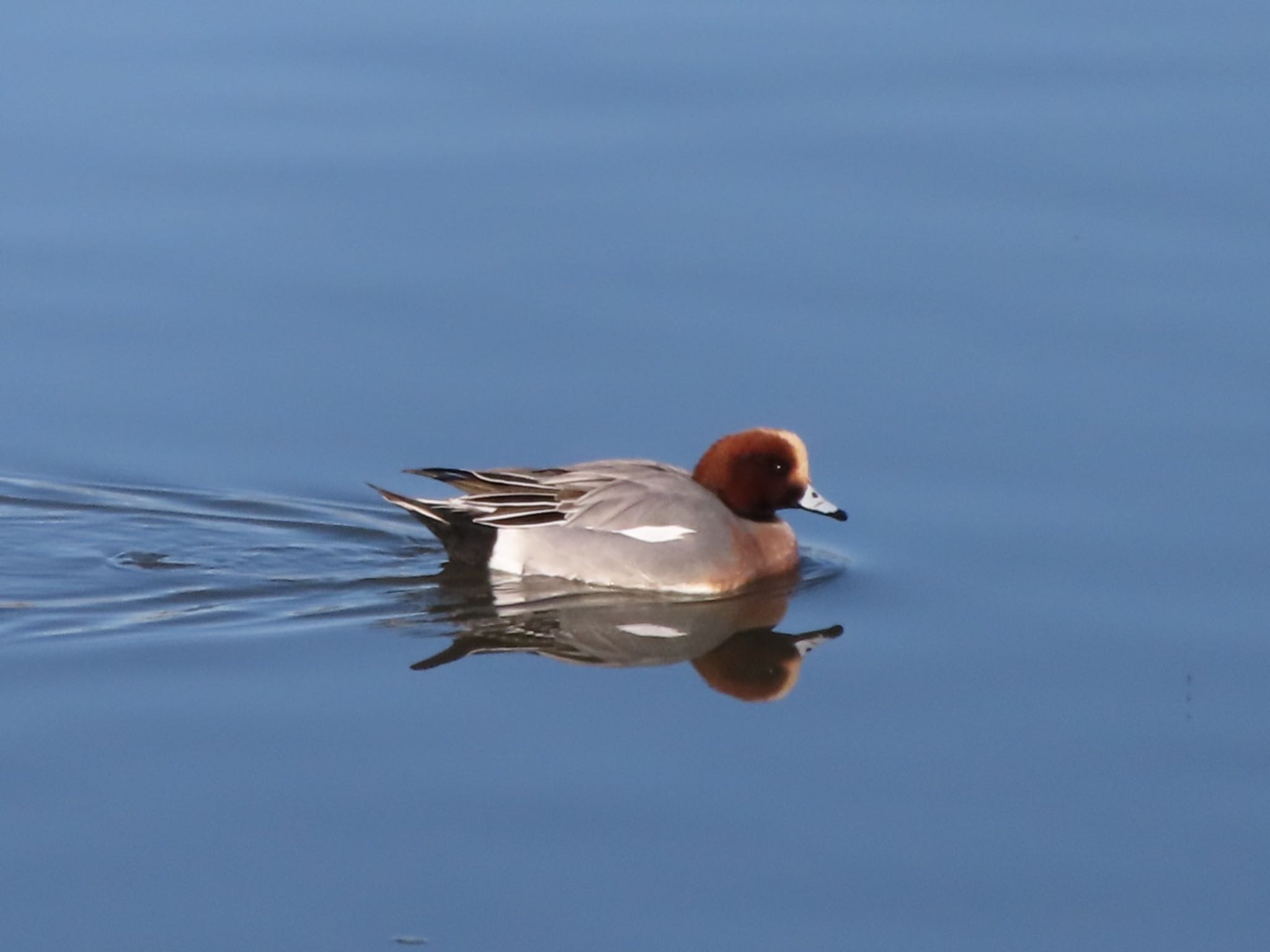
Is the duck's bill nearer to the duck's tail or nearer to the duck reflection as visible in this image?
the duck reflection

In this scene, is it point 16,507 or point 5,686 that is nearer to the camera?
point 5,686

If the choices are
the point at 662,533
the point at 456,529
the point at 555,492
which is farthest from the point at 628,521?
the point at 456,529

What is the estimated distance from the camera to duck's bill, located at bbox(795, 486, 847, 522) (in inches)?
346

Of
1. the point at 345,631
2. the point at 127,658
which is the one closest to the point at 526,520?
the point at 345,631

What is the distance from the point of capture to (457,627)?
8148 mm

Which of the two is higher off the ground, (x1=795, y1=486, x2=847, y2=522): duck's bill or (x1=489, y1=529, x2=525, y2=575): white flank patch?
(x1=795, y1=486, x2=847, y2=522): duck's bill

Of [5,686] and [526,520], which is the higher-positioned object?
[526,520]

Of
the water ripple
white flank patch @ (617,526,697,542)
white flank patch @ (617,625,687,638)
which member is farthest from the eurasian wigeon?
white flank patch @ (617,625,687,638)

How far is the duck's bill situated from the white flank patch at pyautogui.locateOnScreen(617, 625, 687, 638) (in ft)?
2.95

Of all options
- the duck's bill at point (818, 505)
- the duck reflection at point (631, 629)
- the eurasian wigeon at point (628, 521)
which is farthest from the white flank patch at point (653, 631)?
the duck's bill at point (818, 505)

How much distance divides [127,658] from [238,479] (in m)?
1.69

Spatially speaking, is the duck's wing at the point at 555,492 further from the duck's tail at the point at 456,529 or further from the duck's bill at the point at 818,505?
the duck's bill at the point at 818,505

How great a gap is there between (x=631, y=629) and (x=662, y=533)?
70 cm

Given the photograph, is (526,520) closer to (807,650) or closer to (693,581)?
(693,581)
